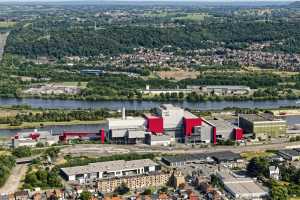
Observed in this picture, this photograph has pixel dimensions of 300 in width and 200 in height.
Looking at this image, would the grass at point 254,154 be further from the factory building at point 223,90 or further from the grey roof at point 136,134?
the factory building at point 223,90

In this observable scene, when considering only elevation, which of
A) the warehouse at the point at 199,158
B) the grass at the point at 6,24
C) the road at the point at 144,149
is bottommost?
the grass at the point at 6,24

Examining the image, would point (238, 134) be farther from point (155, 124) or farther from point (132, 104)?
point (132, 104)

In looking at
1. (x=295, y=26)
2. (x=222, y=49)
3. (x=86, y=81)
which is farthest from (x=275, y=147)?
(x=295, y=26)

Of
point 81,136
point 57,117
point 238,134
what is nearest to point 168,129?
point 238,134

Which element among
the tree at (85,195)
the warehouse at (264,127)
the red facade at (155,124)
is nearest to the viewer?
the tree at (85,195)

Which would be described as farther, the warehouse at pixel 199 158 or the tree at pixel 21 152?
the tree at pixel 21 152

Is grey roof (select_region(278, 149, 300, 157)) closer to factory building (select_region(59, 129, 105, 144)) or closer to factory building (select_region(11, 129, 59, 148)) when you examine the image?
factory building (select_region(59, 129, 105, 144))

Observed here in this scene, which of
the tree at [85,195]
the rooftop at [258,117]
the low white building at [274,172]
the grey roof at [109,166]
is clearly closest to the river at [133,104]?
the rooftop at [258,117]
